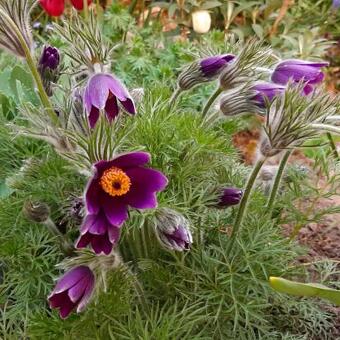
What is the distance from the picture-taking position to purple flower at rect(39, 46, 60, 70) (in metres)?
1.03

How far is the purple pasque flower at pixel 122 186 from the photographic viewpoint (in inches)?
A: 32.6

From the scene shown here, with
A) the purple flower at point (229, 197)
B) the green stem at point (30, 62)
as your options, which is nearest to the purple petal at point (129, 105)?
the green stem at point (30, 62)

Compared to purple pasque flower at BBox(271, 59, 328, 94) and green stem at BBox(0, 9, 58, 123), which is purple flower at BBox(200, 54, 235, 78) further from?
green stem at BBox(0, 9, 58, 123)

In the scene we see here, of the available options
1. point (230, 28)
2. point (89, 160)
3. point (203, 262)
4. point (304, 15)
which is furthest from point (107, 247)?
point (304, 15)

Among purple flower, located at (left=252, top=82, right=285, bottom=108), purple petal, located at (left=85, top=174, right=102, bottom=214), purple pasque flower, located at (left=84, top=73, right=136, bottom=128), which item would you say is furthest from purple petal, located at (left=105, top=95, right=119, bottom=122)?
purple flower, located at (left=252, top=82, right=285, bottom=108)

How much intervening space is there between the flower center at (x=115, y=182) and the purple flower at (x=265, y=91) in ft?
0.82

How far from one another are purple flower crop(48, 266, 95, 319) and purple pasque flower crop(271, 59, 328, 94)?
0.39 m

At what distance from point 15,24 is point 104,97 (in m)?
0.16

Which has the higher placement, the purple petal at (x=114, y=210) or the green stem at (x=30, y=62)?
the green stem at (x=30, y=62)

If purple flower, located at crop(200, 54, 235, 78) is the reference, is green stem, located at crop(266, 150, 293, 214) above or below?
below

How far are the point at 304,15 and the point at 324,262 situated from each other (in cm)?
141

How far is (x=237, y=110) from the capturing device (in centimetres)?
103

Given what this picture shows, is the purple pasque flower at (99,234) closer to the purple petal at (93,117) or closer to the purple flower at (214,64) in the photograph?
the purple petal at (93,117)

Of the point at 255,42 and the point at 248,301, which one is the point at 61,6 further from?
the point at 248,301
